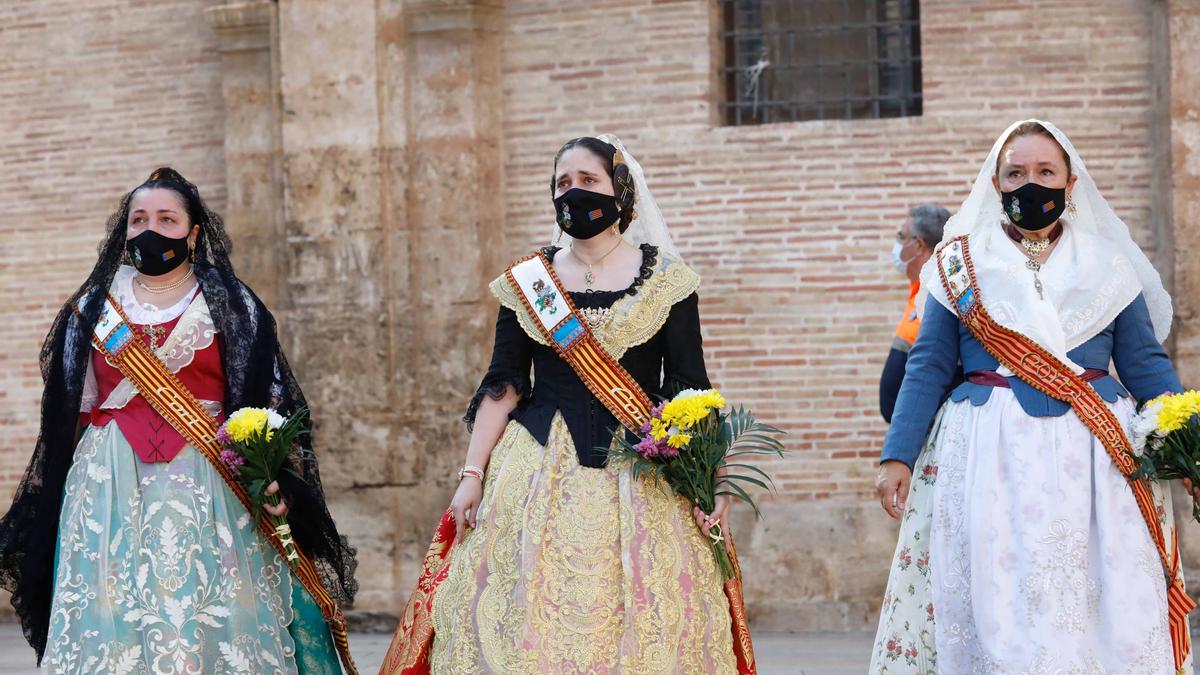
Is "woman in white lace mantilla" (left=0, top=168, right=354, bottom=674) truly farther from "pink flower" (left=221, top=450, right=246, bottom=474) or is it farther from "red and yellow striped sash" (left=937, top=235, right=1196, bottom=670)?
"red and yellow striped sash" (left=937, top=235, right=1196, bottom=670)

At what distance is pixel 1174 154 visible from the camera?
8281mm

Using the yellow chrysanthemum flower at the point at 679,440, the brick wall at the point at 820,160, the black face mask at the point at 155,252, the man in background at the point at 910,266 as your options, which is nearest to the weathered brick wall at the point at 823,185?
the brick wall at the point at 820,160

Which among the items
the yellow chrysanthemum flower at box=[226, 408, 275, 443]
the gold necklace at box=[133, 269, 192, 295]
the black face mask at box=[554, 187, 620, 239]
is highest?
the black face mask at box=[554, 187, 620, 239]

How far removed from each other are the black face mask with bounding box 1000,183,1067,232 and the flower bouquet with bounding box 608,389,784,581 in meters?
0.97

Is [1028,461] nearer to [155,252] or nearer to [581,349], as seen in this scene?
[581,349]

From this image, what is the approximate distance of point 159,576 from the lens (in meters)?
5.12

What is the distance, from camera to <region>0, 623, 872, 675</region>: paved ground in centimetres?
760

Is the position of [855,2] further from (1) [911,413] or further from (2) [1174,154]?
(1) [911,413]

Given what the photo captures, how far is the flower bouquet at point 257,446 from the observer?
5172 millimetres

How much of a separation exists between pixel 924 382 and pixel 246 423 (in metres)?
2.01

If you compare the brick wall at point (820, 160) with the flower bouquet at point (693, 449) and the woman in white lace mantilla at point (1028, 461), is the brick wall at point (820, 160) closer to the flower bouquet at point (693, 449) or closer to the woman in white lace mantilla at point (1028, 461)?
the woman in white lace mantilla at point (1028, 461)

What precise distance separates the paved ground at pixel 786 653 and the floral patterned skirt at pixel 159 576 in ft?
8.01

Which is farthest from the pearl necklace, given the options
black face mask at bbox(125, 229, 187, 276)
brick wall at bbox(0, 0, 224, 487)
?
brick wall at bbox(0, 0, 224, 487)

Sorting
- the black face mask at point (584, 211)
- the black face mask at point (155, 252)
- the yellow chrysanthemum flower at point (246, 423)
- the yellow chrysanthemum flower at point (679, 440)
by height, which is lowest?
the yellow chrysanthemum flower at point (679, 440)
